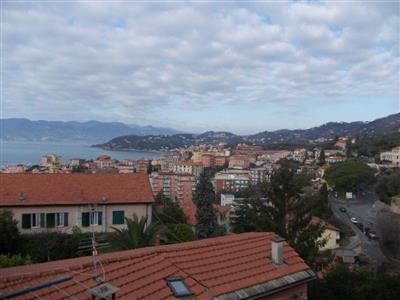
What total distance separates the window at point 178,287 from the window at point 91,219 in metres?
13.3

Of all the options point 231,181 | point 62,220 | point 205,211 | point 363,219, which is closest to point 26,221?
point 62,220

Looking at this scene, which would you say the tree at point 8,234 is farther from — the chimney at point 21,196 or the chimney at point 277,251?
the chimney at point 277,251

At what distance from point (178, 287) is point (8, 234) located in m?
12.0

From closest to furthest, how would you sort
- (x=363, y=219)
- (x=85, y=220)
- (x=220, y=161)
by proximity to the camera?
(x=85, y=220) → (x=363, y=219) → (x=220, y=161)

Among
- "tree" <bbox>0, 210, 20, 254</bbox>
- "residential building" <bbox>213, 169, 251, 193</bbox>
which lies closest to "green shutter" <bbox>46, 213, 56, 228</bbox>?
"tree" <bbox>0, 210, 20, 254</bbox>

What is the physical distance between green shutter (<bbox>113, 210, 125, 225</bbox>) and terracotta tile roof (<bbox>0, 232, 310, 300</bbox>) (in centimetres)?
1111

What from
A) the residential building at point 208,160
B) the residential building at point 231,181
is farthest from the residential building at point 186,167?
the residential building at point 231,181

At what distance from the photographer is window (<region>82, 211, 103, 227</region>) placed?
71.6 feet

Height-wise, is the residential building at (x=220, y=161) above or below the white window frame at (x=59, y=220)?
below

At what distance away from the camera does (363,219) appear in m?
57.1

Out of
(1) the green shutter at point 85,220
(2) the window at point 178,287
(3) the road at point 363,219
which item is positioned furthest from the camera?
(3) the road at point 363,219

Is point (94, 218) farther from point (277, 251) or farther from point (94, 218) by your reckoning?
point (277, 251)

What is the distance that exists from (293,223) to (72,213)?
1040 centimetres

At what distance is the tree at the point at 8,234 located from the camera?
18328 mm
